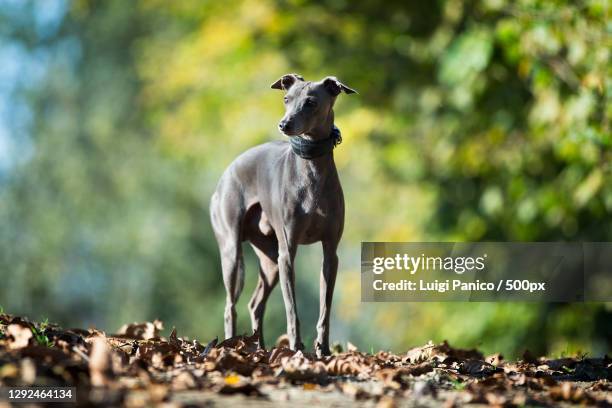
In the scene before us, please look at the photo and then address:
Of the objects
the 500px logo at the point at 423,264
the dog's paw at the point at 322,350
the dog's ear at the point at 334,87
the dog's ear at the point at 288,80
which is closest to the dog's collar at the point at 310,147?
the dog's ear at the point at 334,87

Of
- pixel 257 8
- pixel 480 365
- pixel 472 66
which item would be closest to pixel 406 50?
pixel 257 8

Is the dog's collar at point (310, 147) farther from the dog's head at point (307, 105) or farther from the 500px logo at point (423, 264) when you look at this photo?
the 500px logo at point (423, 264)

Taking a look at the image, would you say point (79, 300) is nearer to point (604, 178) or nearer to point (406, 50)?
point (406, 50)

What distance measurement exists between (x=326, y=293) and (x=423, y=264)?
4.68m

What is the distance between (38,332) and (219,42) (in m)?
11.8

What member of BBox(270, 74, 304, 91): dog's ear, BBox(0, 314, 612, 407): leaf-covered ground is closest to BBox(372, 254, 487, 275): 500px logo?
BBox(0, 314, 612, 407): leaf-covered ground

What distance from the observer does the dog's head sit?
5809 millimetres

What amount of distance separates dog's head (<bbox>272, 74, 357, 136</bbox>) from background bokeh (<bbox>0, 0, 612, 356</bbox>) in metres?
3.69

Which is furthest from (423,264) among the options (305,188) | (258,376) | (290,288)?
(258,376)

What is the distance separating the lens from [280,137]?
17.7 m

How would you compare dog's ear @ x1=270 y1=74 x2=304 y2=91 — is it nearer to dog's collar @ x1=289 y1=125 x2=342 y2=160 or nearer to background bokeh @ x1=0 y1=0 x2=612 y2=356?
dog's collar @ x1=289 y1=125 x2=342 y2=160

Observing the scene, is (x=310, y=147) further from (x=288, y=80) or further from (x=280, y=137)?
(x=280, y=137)

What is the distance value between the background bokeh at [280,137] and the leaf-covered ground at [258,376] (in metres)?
2.79

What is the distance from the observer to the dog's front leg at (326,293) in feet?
20.2
